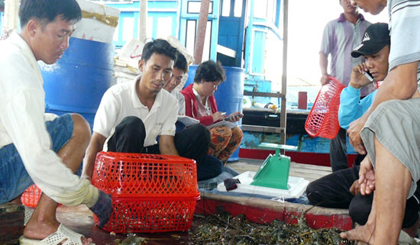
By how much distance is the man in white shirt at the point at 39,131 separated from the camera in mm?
1340

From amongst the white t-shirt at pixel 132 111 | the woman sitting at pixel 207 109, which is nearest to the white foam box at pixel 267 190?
the white t-shirt at pixel 132 111

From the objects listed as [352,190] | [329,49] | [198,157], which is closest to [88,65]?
[198,157]

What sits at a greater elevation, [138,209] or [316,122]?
[316,122]

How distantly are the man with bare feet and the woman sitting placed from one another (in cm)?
220

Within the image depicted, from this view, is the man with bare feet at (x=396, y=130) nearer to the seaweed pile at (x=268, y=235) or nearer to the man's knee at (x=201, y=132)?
the seaweed pile at (x=268, y=235)

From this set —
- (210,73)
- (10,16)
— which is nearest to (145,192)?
(210,73)

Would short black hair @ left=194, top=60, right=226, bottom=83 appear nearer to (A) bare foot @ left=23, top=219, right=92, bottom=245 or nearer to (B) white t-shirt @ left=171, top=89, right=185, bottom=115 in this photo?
A: (B) white t-shirt @ left=171, top=89, right=185, bottom=115

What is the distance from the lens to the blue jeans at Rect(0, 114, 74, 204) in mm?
1584

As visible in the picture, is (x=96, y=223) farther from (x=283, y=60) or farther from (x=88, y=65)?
(x=283, y=60)

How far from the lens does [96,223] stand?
2.17 meters

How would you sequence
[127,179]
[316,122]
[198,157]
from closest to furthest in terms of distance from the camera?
[127,179] < [198,157] < [316,122]

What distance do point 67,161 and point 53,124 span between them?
0.19 metres

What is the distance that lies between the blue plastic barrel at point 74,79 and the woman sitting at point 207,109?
0.97 m

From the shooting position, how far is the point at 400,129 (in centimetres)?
153
